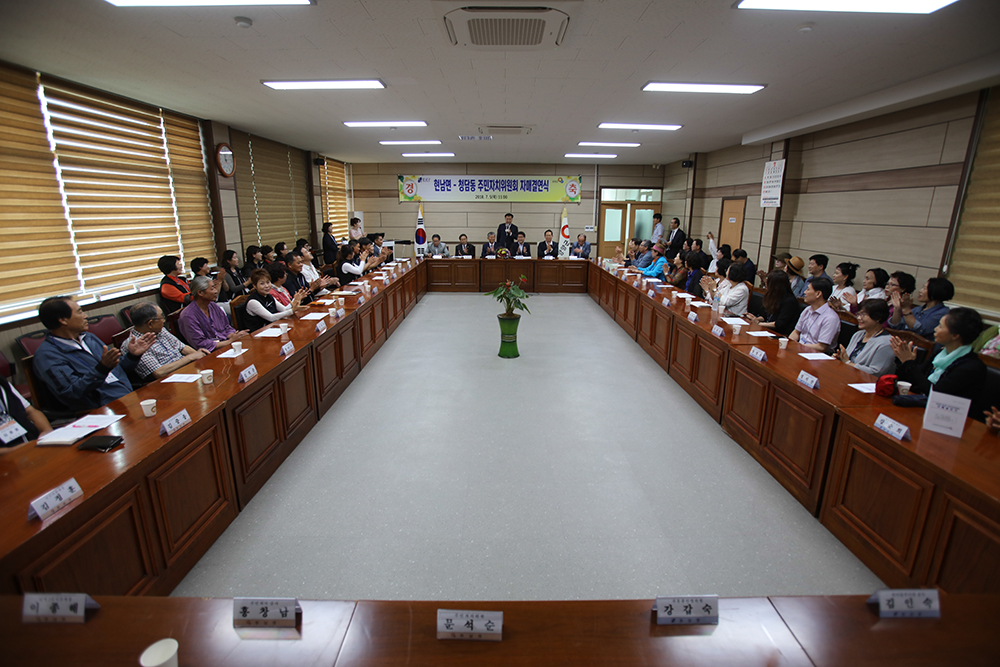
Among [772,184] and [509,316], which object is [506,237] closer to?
[772,184]

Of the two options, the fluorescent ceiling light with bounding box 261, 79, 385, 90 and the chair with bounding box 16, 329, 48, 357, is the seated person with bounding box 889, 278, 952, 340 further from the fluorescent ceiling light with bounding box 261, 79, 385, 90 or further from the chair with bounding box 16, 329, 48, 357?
Answer: the chair with bounding box 16, 329, 48, 357

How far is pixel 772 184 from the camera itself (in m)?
7.34

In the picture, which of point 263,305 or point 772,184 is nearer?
point 263,305

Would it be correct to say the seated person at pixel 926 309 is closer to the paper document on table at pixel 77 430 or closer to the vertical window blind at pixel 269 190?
the paper document on table at pixel 77 430

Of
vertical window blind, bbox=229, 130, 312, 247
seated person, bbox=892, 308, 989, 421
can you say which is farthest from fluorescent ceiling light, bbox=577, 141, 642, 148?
seated person, bbox=892, 308, 989, 421

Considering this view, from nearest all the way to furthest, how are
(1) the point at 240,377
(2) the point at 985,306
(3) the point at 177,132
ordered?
(1) the point at 240,377 → (2) the point at 985,306 → (3) the point at 177,132

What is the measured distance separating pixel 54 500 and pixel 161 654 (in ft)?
3.23

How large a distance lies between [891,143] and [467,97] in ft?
16.1

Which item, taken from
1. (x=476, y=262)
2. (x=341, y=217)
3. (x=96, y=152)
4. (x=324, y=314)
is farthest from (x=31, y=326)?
(x=341, y=217)

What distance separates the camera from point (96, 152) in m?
4.86

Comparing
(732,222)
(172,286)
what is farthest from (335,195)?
(732,222)

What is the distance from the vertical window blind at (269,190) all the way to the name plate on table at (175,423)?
586 cm

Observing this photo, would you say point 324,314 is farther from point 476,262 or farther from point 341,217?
point 341,217

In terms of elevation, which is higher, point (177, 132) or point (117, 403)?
point (177, 132)
